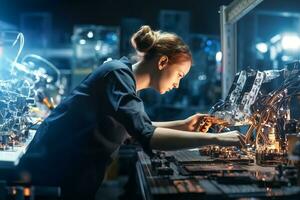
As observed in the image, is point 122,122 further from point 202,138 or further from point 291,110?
point 291,110

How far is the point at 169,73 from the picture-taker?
83.8 inches

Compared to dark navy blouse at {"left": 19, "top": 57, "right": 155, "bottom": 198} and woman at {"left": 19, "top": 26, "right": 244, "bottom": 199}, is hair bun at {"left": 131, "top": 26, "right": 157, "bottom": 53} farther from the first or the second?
dark navy blouse at {"left": 19, "top": 57, "right": 155, "bottom": 198}

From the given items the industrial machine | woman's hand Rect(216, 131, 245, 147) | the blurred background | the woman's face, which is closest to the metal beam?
the industrial machine

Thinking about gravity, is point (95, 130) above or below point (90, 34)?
below

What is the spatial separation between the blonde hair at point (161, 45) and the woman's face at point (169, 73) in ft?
0.10

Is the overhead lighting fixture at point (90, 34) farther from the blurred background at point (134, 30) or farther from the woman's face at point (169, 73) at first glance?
the woman's face at point (169, 73)

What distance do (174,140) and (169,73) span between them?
51 cm

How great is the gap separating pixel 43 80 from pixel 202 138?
2.71 m

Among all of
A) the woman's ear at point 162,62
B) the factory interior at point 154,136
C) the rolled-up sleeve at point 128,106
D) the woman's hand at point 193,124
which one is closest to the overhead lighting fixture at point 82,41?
the factory interior at point 154,136

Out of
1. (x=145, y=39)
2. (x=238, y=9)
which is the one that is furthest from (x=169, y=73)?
(x=238, y=9)

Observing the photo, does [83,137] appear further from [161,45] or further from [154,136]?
[161,45]

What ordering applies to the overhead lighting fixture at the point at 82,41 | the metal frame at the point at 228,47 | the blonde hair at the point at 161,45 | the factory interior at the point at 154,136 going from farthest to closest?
the overhead lighting fixture at the point at 82,41, the metal frame at the point at 228,47, the blonde hair at the point at 161,45, the factory interior at the point at 154,136

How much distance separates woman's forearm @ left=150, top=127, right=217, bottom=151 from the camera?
1690 mm

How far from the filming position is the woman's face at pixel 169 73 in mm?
2092
